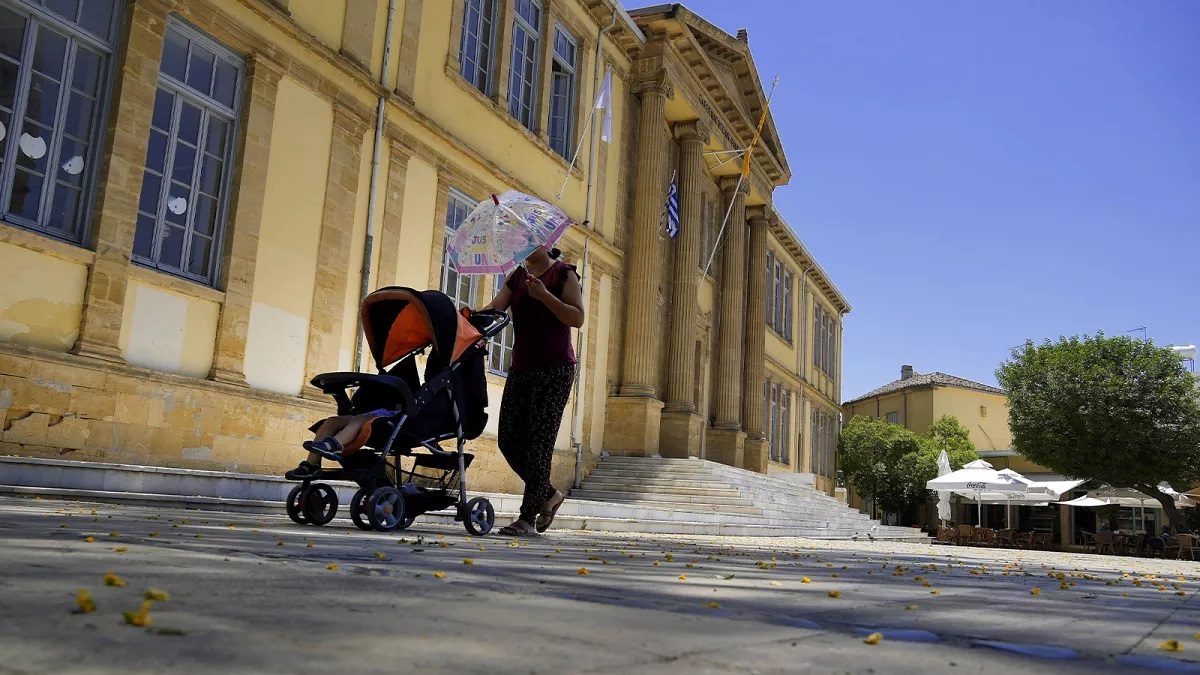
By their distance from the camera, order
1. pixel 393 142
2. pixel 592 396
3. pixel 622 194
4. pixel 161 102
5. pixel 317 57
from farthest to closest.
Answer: pixel 622 194 → pixel 592 396 → pixel 393 142 → pixel 317 57 → pixel 161 102

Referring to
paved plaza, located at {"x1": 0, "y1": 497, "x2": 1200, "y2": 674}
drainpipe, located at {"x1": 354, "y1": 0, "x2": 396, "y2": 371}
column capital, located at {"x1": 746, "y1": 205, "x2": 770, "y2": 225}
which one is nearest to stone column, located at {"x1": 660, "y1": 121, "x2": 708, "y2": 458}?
column capital, located at {"x1": 746, "y1": 205, "x2": 770, "y2": 225}

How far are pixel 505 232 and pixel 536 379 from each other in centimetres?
114

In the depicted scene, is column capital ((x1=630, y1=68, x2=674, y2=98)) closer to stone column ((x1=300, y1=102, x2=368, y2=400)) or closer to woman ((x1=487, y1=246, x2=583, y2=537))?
stone column ((x1=300, y1=102, x2=368, y2=400))

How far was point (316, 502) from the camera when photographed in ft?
20.2

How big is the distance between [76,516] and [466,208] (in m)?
10.5

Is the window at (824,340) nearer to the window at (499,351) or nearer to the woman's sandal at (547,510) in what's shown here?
the window at (499,351)

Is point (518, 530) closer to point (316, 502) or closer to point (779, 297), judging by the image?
point (316, 502)

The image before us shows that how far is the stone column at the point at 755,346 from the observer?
26922 mm

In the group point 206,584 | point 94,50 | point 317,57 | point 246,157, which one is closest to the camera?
point 206,584

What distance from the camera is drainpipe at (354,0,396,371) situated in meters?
12.3

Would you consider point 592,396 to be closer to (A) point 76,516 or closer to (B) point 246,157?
(B) point 246,157

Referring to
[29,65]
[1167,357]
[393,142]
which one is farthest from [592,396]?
[1167,357]

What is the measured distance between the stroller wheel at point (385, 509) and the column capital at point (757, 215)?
23744 millimetres

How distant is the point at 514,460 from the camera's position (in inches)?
256
